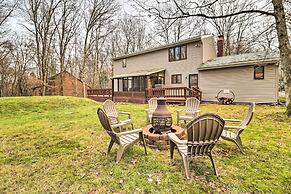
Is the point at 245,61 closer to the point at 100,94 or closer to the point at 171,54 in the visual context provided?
the point at 171,54

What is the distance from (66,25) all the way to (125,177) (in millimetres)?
24461

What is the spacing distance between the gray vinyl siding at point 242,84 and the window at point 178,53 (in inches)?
99.6

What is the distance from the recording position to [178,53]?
17594 millimetres

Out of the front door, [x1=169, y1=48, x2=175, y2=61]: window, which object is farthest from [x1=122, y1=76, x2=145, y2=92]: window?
the front door

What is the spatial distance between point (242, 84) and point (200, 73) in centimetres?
363

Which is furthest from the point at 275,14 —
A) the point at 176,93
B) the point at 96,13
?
the point at 96,13

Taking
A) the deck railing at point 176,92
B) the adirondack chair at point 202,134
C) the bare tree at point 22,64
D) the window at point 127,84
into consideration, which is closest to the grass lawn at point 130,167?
the adirondack chair at point 202,134

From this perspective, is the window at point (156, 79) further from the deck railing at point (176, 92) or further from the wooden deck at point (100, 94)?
the wooden deck at point (100, 94)

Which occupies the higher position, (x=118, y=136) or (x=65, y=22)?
(x=65, y=22)

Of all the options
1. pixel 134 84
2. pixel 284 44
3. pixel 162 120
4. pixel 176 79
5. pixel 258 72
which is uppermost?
pixel 284 44

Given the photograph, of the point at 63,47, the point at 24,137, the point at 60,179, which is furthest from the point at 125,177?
the point at 63,47

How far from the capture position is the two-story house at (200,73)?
42.8 ft

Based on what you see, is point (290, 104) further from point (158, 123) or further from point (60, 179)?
point (60, 179)

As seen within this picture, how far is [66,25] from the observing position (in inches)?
900
